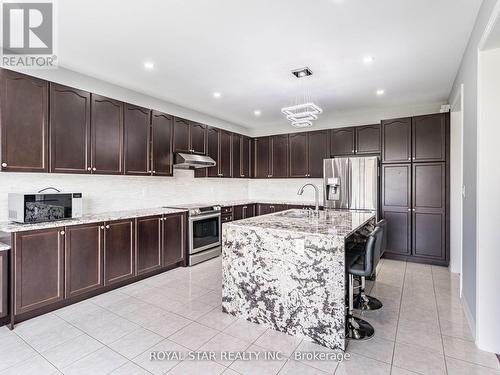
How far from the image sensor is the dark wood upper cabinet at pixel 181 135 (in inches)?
177

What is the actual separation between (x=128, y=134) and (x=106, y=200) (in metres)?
0.99

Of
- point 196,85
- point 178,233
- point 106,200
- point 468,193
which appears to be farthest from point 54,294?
point 468,193

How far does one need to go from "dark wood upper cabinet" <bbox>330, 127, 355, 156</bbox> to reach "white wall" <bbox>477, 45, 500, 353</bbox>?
9.85 ft

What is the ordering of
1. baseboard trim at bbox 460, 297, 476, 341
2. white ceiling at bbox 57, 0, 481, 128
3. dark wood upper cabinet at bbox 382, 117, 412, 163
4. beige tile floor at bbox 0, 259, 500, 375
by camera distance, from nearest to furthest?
beige tile floor at bbox 0, 259, 500, 375 < white ceiling at bbox 57, 0, 481, 128 < baseboard trim at bbox 460, 297, 476, 341 < dark wood upper cabinet at bbox 382, 117, 412, 163

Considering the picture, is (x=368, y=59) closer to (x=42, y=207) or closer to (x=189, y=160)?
(x=189, y=160)

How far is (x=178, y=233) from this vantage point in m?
4.21

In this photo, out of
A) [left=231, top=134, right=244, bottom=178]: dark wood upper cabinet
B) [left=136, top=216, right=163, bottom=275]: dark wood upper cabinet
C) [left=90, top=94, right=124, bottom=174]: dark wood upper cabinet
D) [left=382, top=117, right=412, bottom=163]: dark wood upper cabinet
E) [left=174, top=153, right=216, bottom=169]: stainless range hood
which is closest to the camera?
[left=90, top=94, right=124, bottom=174]: dark wood upper cabinet

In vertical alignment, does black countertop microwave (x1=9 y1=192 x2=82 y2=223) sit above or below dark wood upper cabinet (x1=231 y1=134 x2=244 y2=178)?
below

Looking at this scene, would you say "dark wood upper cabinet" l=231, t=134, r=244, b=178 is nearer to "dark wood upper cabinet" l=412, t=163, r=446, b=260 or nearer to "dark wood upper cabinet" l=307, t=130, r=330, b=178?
"dark wood upper cabinet" l=307, t=130, r=330, b=178

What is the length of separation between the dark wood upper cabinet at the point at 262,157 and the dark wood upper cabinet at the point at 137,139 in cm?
289

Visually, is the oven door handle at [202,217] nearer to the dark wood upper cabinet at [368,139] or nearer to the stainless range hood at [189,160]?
the stainless range hood at [189,160]

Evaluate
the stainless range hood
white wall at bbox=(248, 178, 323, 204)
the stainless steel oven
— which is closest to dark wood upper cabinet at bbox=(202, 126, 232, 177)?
the stainless range hood

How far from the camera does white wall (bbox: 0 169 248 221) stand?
10.0 ft

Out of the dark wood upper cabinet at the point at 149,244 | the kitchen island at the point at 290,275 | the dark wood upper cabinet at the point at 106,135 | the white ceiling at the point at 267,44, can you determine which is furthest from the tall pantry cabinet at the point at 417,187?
the dark wood upper cabinet at the point at 106,135
